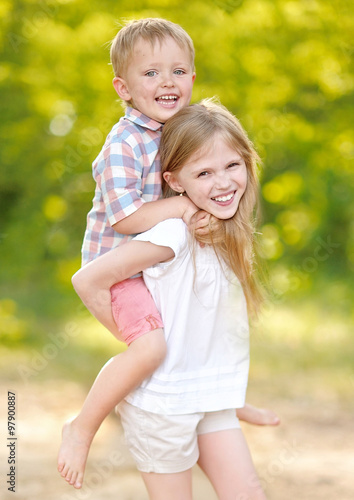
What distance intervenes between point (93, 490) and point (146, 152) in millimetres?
2751

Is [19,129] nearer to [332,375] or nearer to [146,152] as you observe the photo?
[332,375]

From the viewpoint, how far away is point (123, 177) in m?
2.01

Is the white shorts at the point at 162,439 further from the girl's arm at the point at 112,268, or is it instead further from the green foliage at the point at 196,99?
the green foliage at the point at 196,99

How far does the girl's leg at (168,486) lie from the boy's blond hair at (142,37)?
1189 millimetres

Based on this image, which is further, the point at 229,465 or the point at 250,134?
the point at 250,134

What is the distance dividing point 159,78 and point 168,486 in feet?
3.85

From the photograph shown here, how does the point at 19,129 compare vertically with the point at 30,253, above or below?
above

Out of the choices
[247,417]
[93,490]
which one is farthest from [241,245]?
[93,490]

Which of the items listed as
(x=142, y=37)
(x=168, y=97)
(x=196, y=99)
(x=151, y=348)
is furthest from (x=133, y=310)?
(x=196, y=99)

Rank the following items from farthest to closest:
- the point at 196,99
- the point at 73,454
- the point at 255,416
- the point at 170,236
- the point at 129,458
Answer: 1. the point at 196,99
2. the point at 129,458
3. the point at 255,416
4. the point at 73,454
5. the point at 170,236

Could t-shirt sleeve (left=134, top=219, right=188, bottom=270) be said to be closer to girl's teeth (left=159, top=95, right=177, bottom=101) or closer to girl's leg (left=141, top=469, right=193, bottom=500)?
girl's teeth (left=159, top=95, right=177, bottom=101)

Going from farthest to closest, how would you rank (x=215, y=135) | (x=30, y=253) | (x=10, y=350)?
(x=30, y=253) < (x=10, y=350) < (x=215, y=135)

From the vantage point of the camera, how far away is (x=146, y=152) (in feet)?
6.84

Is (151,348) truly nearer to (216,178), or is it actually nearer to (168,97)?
(216,178)
